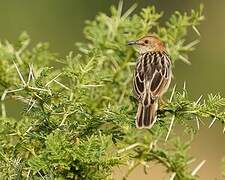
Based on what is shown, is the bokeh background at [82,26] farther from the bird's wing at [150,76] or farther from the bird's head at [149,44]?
the bird's wing at [150,76]

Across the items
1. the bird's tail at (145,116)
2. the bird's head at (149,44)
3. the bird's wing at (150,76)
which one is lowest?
the bird's tail at (145,116)

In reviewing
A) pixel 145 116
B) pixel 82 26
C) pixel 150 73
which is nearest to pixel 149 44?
pixel 150 73

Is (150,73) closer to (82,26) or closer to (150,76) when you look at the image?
(150,76)

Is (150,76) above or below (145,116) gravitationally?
above

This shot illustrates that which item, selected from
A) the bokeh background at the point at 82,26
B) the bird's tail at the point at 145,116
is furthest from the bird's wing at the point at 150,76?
the bokeh background at the point at 82,26

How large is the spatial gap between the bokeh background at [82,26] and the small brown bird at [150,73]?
5.93 meters

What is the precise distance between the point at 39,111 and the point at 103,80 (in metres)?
0.79

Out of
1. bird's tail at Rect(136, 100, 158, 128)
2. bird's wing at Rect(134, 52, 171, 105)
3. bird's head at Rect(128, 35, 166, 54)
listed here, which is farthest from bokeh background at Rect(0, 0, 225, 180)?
bird's tail at Rect(136, 100, 158, 128)

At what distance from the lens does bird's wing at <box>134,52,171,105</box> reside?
5.50m

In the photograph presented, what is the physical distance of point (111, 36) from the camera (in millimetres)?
5625

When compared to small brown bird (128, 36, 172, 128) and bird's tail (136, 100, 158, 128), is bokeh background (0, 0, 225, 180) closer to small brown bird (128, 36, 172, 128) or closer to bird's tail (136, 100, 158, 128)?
small brown bird (128, 36, 172, 128)

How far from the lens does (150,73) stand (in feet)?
19.4

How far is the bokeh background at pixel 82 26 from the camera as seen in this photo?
13250mm

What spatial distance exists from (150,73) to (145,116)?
1349 millimetres
